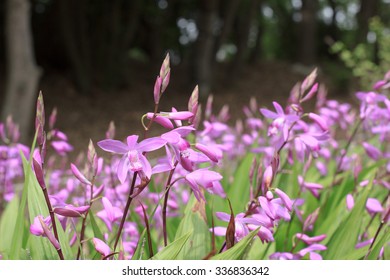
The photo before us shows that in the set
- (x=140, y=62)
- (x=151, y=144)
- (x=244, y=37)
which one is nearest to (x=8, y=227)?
(x=151, y=144)

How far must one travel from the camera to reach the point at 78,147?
10.8 metres

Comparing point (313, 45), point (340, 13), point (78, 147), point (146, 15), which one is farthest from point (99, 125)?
point (340, 13)

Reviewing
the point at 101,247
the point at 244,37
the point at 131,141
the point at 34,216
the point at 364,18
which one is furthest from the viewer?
the point at 364,18

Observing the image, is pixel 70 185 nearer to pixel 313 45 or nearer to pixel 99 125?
pixel 99 125

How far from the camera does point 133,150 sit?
4.35ft

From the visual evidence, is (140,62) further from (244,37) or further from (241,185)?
(241,185)

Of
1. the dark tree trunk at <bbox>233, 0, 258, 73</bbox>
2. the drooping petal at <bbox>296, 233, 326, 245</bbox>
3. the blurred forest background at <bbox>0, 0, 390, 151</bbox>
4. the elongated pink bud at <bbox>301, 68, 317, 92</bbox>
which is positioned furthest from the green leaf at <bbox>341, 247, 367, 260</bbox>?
the dark tree trunk at <bbox>233, 0, 258, 73</bbox>

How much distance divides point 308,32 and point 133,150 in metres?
16.6

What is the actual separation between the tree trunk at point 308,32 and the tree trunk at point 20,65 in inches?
366

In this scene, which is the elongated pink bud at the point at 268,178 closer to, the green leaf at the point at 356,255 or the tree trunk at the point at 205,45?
the green leaf at the point at 356,255

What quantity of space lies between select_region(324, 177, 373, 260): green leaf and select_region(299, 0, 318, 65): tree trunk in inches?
596

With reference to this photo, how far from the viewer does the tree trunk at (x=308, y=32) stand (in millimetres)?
16891

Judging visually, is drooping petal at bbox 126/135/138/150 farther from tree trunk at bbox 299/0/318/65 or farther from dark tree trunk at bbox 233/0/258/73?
tree trunk at bbox 299/0/318/65
